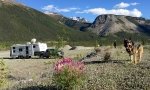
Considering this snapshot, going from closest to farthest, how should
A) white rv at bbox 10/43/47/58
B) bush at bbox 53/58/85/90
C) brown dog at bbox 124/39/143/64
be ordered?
1. bush at bbox 53/58/85/90
2. brown dog at bbox 124/39/143/64
3. white rv at bbox 10/43/47/58

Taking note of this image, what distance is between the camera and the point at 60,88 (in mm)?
16891

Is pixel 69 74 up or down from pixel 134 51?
down

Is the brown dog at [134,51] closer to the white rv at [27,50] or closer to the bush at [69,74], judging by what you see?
the bush at [69,74]

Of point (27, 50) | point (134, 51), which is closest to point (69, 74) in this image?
point (134, 51)

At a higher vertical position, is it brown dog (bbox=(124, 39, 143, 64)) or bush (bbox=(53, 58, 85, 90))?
brown dog (bbox=(124, 39, 143, 64))

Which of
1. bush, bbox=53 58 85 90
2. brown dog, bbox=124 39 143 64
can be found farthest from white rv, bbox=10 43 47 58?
bush, bbox=53 58 85 90

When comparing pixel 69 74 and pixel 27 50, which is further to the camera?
pixel 27 50

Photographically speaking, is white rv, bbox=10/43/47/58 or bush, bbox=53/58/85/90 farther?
white rv, bbox=10/43/47/58

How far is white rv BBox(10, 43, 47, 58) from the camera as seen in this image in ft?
224

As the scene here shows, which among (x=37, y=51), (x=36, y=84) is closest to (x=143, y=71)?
(x=36, y=84)

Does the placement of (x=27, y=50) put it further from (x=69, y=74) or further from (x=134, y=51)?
(x=69, y=74)

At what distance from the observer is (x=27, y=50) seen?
6919 centimetres

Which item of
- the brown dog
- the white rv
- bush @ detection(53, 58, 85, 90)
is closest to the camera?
bush @ detection(53, 58, 85, 90)

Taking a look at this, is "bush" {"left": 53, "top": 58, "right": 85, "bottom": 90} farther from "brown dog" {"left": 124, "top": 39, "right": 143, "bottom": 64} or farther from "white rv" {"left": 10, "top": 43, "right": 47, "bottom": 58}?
"white rv" {"left": 10, "top": 43, "right": 47, "bottom": 58}
